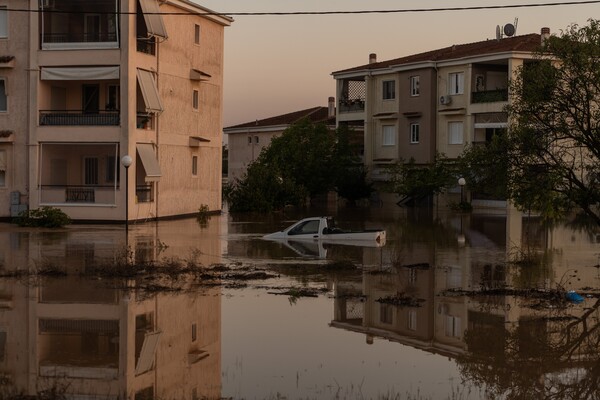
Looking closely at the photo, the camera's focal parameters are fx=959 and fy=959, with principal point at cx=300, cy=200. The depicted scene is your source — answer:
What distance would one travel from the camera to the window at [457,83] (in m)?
59.7

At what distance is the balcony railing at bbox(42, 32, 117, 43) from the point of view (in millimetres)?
41438

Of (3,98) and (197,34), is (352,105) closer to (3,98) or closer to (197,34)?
(197,34)

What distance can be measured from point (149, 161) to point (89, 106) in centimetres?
403

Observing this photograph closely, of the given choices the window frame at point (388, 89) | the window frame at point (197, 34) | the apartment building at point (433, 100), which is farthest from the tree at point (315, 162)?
the window frame at point (197, 34)

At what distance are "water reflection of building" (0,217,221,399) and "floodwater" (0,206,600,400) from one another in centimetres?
3

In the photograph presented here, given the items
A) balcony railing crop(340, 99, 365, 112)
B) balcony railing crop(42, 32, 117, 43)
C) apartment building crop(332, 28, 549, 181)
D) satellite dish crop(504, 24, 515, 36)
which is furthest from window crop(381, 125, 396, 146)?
balcony railing crop(42, 32, 117, 43)

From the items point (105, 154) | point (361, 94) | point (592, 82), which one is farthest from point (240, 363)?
point (361, 94)

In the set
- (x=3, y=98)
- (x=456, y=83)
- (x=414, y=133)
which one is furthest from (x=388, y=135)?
(x=3, y=98)

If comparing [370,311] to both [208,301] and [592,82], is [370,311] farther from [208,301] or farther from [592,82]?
[592,82]

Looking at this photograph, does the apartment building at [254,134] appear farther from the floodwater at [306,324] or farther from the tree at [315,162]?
the floodwater at [306,324]

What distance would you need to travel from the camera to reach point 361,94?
233 feet

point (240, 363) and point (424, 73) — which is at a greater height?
point (424, 73)

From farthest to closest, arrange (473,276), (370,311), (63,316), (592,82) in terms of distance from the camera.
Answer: (473,276) < (592,82) < (370,311) < (63,316)

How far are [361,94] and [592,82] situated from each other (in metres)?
51.1
